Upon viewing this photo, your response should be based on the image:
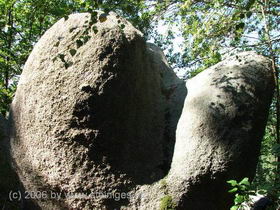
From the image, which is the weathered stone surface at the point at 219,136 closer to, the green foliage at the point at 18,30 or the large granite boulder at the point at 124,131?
the large granite boulder at the point at 124,131

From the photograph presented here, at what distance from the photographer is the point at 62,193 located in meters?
4.08

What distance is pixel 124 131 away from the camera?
162 inches

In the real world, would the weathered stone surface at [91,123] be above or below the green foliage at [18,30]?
below

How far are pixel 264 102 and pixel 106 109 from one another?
6.31 feet

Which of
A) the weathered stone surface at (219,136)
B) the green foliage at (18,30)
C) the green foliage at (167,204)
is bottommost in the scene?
the green foliage at (167,204)

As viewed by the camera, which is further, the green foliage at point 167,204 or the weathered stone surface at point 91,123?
the weathered stone surface at point 91,123

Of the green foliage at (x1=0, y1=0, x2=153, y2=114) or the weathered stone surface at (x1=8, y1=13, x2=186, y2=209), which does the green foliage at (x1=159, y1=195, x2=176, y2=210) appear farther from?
the green foliage at (x1=0, y1=0, x2=153, y2=114)

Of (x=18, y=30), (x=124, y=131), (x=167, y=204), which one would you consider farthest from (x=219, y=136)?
(x=18, y=30)

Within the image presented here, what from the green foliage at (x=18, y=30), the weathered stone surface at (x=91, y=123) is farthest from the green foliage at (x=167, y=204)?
the green foliage at (x=18, y=30)

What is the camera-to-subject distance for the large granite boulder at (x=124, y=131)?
3.83 metres

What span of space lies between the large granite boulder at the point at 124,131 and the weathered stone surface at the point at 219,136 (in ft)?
0.04

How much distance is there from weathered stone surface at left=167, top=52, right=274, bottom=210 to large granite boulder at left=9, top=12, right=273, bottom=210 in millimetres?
11

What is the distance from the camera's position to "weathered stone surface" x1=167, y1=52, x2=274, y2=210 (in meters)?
3.76

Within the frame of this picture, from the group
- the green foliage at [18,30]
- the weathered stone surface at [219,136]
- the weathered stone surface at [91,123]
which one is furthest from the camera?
the green foliage at [18,30]
